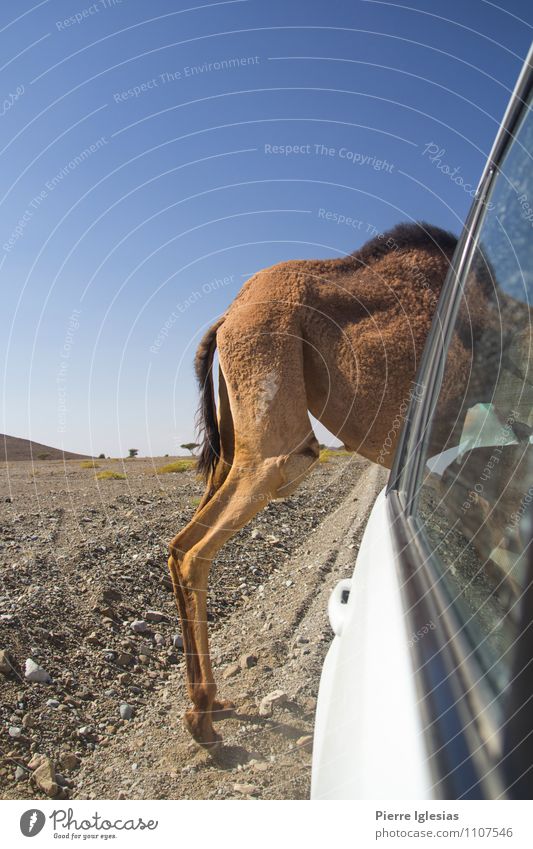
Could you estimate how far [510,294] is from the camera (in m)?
1.74

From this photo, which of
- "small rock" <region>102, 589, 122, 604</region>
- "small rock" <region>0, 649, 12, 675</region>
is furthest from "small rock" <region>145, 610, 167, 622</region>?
"small rock" <region>0, 649, 12, 675</region>

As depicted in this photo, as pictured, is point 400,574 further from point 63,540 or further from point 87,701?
point 63,540

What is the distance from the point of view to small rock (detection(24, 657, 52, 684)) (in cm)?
354

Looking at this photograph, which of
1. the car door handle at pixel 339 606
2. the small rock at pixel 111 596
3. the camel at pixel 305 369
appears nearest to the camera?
the car door handle at pixel 339 606

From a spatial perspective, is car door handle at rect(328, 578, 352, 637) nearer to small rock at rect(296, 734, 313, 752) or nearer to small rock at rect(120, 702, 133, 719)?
small rock at rect(296, 734, 313, 752)

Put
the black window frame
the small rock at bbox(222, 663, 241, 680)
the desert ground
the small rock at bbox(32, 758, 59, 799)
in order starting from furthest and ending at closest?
the small rock at bbox(222, 663, 241, 680) < the desert ground < the small rock at bbox(32, 758, 59, 799) < the black window frame

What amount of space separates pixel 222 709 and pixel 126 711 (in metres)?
0.55

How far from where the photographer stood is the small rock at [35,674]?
3.54 m

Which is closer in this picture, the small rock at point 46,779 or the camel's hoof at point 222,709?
the small rock at point 46,779

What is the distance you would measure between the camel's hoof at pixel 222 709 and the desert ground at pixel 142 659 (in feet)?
0.13

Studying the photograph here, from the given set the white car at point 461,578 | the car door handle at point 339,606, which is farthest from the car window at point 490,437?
the car door handle at point 339,606

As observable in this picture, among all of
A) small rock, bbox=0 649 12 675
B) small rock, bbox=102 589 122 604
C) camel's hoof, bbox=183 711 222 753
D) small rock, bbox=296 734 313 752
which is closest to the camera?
small rock, bbox=296 734 313 752

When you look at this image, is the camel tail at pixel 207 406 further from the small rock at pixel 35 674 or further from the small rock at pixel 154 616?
the small rock at pixel 35 674

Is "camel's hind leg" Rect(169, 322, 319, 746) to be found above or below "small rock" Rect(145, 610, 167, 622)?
above
